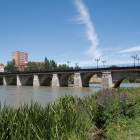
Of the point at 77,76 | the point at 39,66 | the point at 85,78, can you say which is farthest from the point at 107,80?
the point at 39,66

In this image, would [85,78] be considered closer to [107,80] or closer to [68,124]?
[107,80]

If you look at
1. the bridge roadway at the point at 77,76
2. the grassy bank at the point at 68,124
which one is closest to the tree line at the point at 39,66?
the bridge roadway at the point at 77,76

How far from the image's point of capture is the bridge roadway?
41188mm

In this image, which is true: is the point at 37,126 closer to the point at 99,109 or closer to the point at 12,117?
the point at 12,117

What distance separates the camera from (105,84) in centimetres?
4256

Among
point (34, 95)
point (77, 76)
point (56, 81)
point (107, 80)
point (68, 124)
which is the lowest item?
A: point (34, 95)

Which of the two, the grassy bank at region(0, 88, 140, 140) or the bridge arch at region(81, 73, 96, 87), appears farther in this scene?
the bridge arch at region(81, 73, 96, 87)

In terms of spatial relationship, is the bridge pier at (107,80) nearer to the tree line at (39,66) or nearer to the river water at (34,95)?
the river water at (34,95)

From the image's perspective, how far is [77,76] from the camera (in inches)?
1960

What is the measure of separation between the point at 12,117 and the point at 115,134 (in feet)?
11.4

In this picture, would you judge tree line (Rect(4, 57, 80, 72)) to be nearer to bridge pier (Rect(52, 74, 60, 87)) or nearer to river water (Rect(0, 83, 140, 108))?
bridge pier (Rect(52, 74, 60, 87))

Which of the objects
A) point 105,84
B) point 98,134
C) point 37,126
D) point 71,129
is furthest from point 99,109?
point 105,84

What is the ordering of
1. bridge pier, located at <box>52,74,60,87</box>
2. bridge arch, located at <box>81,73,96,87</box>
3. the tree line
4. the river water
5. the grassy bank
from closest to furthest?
the grassy bank, the river water, bridge arch, located at <box>81,73,96,87</box>, bridge pier, located at <box>52,74,60,87</box>, the tree line

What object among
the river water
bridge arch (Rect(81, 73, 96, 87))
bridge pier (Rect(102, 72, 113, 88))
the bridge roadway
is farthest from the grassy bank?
bridge arch (Rect(81, 73, 96, 87))
